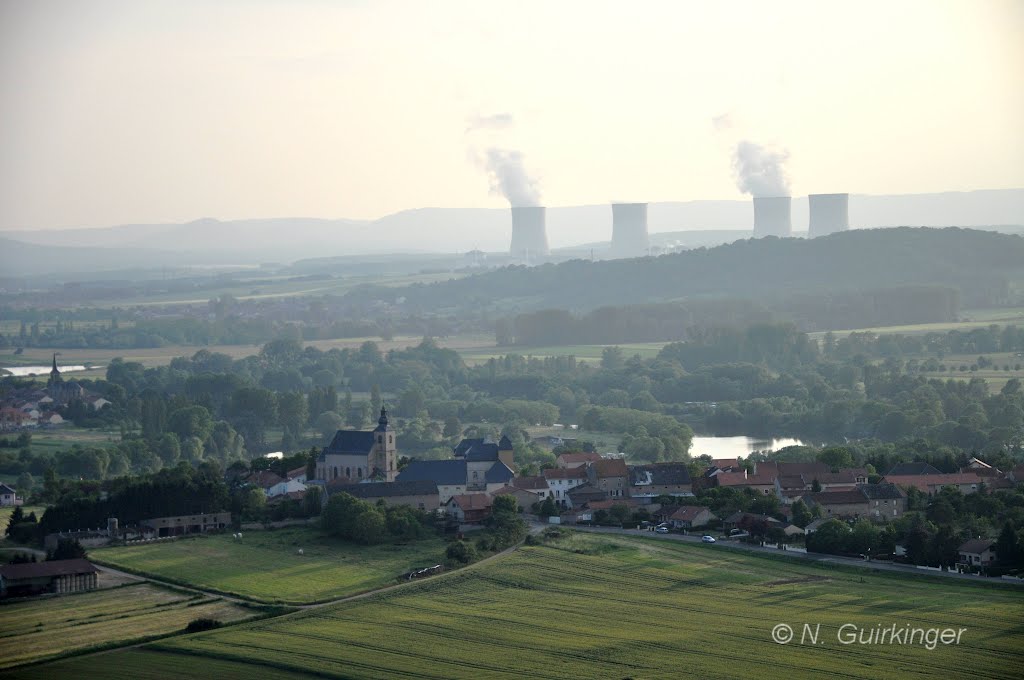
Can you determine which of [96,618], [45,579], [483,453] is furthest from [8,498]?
[96,618]

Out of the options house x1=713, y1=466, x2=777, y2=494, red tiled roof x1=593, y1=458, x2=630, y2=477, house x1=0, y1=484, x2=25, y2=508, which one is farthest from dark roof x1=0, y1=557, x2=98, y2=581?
house x1=713, y1=466, x2=777, y2=494

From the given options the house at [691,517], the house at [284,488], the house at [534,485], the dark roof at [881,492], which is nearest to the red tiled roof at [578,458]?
the house at [534,485]

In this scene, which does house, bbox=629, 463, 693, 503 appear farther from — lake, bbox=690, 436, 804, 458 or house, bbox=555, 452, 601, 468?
lake, bbox=690, 436, 804, 458

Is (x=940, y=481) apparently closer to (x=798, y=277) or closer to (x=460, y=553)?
(x=460, y=553)

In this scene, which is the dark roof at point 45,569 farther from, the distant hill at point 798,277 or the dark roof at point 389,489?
the distant hill at point 798,277

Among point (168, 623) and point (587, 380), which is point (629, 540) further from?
point (587, 380)
